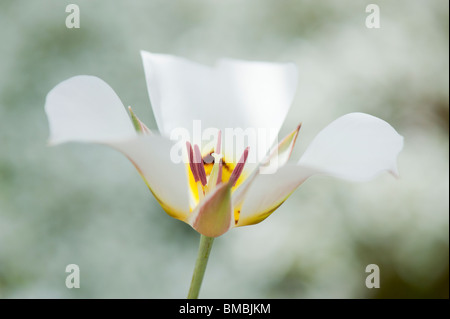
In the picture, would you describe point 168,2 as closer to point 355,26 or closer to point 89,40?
point 89,40

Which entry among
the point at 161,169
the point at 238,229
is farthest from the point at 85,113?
the point at 238,229

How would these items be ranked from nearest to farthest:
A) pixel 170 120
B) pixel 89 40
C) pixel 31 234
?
pixel 170 120
pixel 31 234
pixel 89 40

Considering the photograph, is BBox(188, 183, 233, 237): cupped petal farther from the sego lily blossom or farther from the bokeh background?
the bokeh background

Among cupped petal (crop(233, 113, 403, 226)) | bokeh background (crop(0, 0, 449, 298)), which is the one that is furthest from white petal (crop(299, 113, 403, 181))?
bokeh background (crop(0, 0, 449, 298))

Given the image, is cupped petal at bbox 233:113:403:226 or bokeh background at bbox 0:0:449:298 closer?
cupped petal at bbox 233:113:403:226

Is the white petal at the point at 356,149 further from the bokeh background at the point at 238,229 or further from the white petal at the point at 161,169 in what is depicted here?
the bokeh background at the point at 238,229

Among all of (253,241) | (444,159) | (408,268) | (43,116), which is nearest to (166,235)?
(253,241)

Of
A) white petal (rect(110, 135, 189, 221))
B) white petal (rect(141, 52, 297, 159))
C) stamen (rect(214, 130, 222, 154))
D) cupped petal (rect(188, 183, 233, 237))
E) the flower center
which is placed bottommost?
cupped petal (rect(188, 183, 233, 237))
